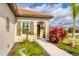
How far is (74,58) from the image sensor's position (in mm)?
4992

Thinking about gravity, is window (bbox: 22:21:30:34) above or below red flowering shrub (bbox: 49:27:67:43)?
above

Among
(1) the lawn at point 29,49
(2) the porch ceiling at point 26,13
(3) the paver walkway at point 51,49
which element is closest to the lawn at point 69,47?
(3) the paver walkway at point 51,49

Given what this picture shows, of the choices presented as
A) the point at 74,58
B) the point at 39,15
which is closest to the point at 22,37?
the point at 39,15

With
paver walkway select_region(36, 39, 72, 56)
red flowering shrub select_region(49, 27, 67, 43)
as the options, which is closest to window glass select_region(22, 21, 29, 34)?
paver walkway select_region(36, 39, 72, 56)

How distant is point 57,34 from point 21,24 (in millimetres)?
1055

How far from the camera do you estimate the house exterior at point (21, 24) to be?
5.09 meters

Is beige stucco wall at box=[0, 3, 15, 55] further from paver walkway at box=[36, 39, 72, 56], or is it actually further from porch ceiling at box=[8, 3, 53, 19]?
paver walkway at box=[36, 39, 72, 56]

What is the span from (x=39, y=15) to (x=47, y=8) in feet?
0.96

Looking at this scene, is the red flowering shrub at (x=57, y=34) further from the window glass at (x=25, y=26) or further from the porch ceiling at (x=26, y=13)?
the window glass at (x=25, y=26)

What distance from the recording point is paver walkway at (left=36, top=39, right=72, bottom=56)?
16.5 feet

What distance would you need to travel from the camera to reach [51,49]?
5156 mm

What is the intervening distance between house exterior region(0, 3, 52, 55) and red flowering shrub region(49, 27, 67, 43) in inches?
6.6

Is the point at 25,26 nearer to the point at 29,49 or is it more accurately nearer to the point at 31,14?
the point at 31,14

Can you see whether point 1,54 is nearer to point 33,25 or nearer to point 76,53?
point 33,25
